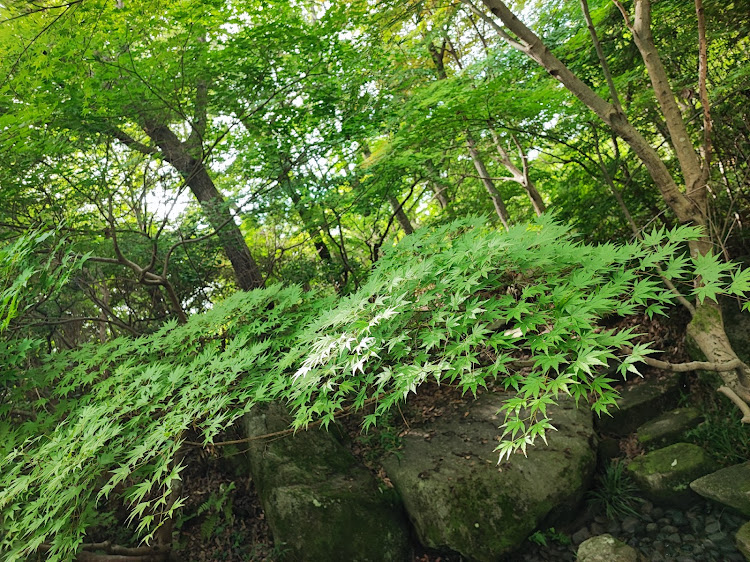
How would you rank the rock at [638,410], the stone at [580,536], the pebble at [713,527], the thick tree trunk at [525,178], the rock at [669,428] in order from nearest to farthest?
the pebble at [713,527] → the stone at [580,536] → the rock at [669,428] → the rock at [638,410] → the thick tree trunk at [525,178]

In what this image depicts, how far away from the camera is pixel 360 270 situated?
661cm

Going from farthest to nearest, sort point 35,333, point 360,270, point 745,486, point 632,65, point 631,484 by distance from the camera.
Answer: point 360,270 < point 35,333 < point 632,65 < point 631,484 < point 745,486

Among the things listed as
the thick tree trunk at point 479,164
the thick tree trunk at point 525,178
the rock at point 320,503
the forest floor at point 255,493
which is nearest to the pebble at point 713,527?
the forest floor at point 255,493

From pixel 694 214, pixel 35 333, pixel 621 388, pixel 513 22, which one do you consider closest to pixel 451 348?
pixel 694 214

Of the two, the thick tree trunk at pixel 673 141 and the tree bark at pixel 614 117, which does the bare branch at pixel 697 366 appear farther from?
the tree bark at pixel 614 117

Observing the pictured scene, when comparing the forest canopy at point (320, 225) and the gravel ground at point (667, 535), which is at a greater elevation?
the forest canopy at point (320, 225)

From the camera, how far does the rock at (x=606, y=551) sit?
3.49 meters

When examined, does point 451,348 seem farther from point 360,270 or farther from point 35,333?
point 35,333

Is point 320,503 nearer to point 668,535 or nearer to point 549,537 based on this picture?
point 549,537

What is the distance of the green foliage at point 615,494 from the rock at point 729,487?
1.76 feet

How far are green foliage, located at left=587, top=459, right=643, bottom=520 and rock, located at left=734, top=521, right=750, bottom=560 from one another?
83 cm

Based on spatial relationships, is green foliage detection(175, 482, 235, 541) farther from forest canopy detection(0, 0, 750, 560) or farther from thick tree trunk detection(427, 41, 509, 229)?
thick tree trunk detection(427, 41, 509, 229)

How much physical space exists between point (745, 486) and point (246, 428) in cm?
471

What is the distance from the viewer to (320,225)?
6.00m
